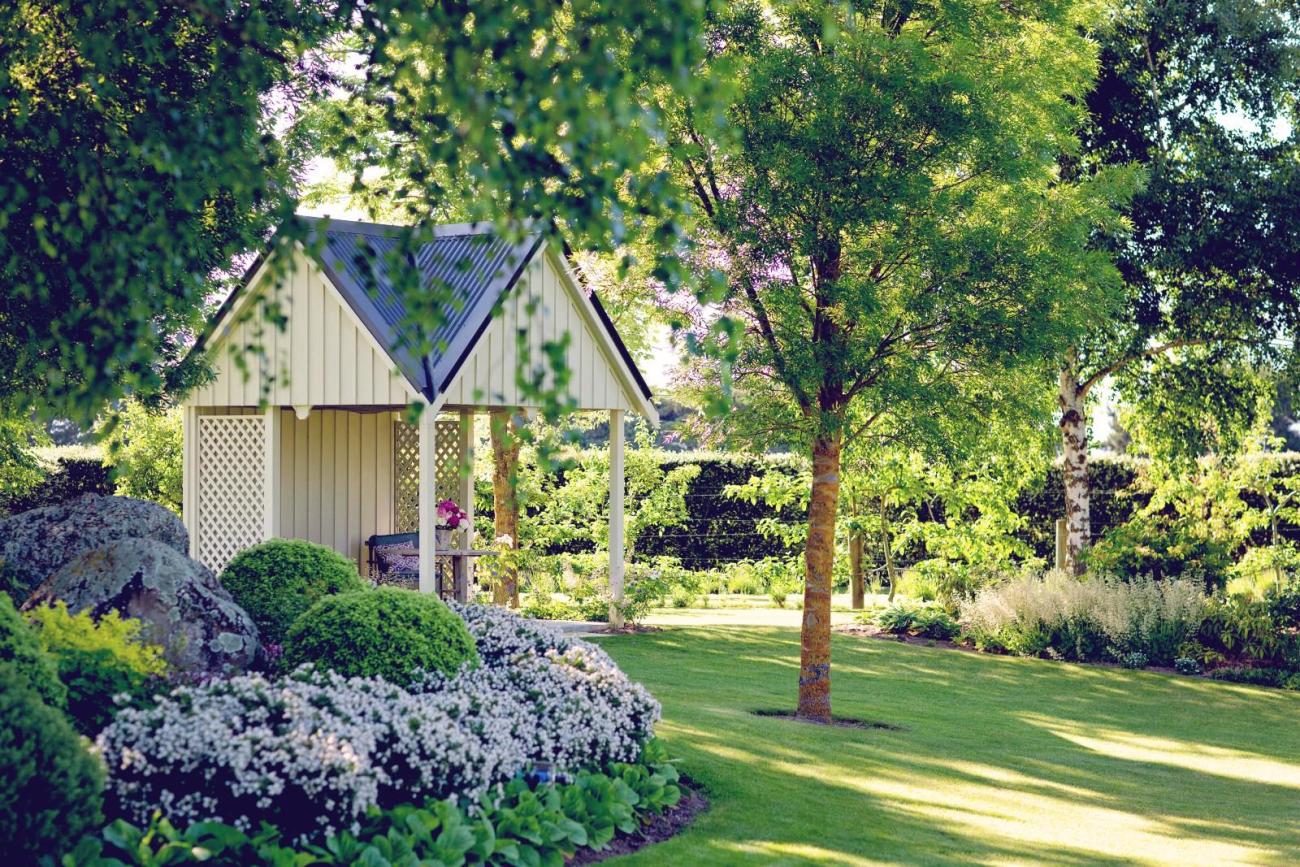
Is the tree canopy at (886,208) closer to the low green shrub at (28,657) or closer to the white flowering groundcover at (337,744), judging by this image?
the white flowering groundcover at (337,744)

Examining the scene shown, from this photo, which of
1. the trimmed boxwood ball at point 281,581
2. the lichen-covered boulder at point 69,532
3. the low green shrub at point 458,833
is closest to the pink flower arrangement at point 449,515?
the trimmed boxwood ball at point 281,581

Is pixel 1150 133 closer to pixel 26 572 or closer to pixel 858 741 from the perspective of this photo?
pixel 858 741

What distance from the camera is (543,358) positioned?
13773 mm

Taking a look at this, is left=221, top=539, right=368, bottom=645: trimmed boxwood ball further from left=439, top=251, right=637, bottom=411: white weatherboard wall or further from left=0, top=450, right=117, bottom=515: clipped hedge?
left=0, top=450, right=117, bottom=515: clipped hedge

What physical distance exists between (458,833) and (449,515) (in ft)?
32.0

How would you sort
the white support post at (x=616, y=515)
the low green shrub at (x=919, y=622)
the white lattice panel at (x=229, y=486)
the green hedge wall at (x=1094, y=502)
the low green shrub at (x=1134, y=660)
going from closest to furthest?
the white lattice panel at (x=229, y=486) → the low green shrub at (x=1134, y=660) → the white support post at (x=616, y=515) → the low green shrub at (x=919, y=622) → the green hedge wall at (x=1094, y=502)

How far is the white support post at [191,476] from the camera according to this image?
47.8 ft

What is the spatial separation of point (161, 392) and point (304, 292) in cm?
194

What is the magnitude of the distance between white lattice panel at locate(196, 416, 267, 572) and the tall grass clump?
8856 mm

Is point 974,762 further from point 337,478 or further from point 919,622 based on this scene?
point 337,478

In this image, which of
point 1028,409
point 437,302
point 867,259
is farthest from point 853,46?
point 437,302

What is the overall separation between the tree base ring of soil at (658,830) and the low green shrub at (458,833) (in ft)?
0.14

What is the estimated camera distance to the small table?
50.0ft

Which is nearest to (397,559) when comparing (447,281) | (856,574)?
(447,281)
